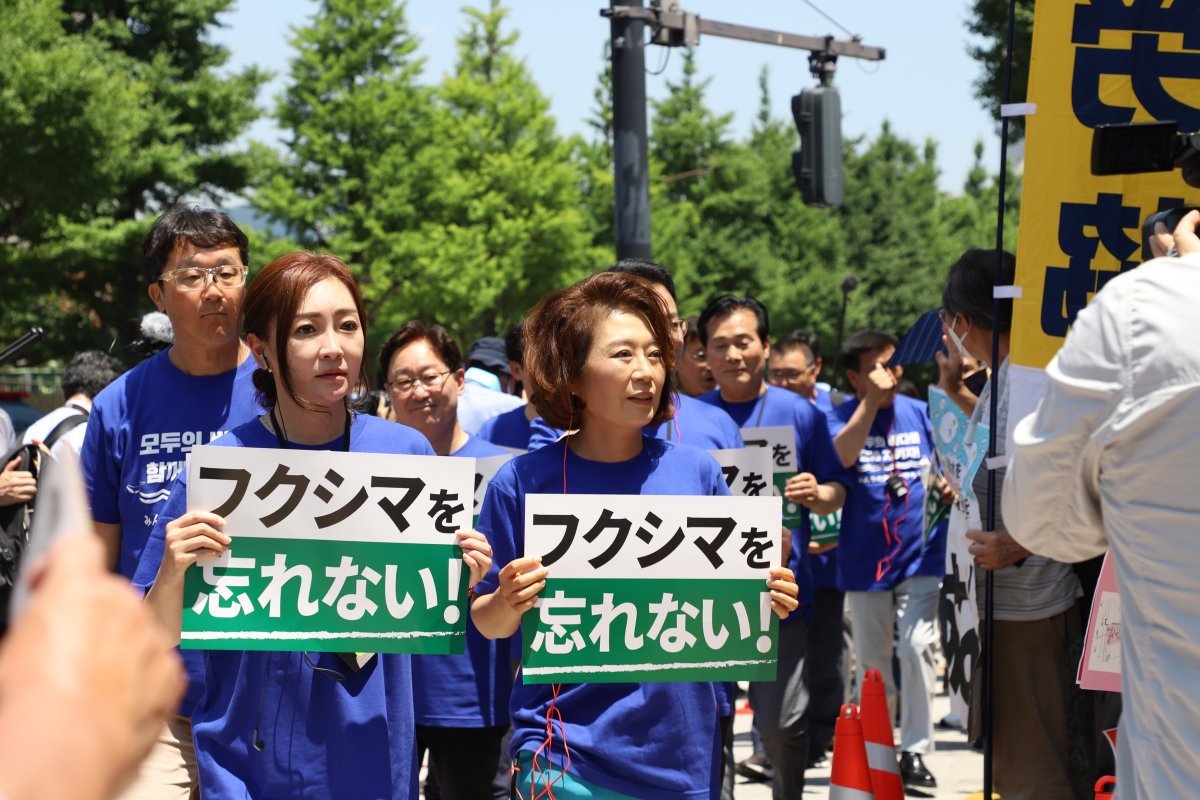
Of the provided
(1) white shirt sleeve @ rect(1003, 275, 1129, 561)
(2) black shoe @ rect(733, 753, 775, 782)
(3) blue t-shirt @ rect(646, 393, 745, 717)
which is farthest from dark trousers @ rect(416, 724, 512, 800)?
(2) black shoe @ rect(733, 753, 775, 782)

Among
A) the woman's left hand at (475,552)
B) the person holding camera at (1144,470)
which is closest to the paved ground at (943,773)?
the woman's left hand at (475,552)

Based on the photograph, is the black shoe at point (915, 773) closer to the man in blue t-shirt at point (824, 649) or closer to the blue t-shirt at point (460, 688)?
the man in blue t-shirt at point (824, 649)

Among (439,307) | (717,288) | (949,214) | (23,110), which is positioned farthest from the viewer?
(949,214)

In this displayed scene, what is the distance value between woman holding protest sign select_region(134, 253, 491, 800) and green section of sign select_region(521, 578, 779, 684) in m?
0.24

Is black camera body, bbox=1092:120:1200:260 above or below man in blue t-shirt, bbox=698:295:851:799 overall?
above

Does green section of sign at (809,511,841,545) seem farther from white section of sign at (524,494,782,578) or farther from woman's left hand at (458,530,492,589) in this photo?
woman's left hand at (458,530,492,589)

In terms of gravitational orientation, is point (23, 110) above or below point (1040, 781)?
above

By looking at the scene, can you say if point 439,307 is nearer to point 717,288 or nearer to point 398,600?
point 717,288

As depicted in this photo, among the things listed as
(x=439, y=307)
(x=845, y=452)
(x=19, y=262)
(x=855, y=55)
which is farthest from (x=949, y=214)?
(x=845, y=452)

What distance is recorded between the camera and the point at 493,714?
16.4 feet

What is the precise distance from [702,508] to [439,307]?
35706mm

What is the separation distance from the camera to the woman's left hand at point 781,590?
11.8 feet

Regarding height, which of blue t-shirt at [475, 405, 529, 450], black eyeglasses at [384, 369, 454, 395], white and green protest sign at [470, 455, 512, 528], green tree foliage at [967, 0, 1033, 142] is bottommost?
white and green protest sign at [470, 455, 512, 528]

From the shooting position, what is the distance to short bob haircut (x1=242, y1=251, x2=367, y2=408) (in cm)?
352
